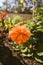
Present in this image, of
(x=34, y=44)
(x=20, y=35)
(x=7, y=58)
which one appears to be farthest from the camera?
(x=34, y=44)

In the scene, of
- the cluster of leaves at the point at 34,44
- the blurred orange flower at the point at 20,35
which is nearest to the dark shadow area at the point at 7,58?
the cluster of leaves at the point at 34,44

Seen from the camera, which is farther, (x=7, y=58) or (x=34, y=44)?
(x=34, y=44)

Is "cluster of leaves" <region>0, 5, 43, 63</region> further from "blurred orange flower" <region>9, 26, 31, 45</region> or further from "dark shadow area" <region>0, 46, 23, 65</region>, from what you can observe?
"blurred orange flower" <region>9, 26, 31, 45</region>

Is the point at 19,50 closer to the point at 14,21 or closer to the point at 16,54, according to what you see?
the point at 16,54

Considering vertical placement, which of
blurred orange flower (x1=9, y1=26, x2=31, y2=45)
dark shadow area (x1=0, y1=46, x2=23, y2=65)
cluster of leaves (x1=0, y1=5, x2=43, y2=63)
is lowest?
dark shadow area (x1=0, y1=46, x2=23, y2=65)

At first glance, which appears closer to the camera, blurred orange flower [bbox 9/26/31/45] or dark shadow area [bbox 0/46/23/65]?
blurred orange flower [bbox 9/26/31/45]

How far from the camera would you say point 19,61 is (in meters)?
2.88

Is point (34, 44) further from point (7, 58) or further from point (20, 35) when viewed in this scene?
point (20, 35)

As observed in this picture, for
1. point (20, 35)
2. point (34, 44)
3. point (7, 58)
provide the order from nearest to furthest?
1. point (20, 35)
2. point (7, 58)
3. point (34, 44)

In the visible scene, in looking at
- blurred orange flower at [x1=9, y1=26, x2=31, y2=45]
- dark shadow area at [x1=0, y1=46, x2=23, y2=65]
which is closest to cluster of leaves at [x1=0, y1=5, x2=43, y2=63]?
dark shadow area at [x1=0, y1=46, x2=23, y2=65]

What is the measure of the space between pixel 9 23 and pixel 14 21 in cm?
9

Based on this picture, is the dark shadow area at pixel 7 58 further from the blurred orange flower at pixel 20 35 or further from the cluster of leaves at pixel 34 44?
the blurred orange flower at pixel 20 35

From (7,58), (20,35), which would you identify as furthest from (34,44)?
(20,35)

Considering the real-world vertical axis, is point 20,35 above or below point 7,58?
above
